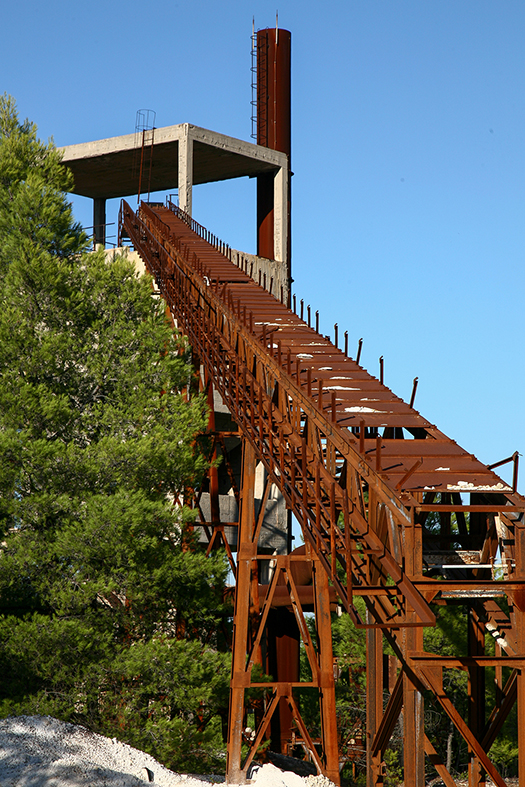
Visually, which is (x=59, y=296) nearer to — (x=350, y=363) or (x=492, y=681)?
(x=350, y=363)

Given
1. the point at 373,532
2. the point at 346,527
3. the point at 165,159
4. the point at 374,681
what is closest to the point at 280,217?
the point at 165,159

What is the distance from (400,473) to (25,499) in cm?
820

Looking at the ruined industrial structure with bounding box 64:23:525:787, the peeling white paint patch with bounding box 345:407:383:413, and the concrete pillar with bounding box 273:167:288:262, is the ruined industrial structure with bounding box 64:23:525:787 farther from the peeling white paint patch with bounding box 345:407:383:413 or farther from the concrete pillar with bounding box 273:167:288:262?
the concrete pillar with bounding box 273:167:288:262

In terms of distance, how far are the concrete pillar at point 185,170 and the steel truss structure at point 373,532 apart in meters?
11.1

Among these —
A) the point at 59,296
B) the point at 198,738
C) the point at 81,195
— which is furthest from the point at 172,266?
the point at 81,195

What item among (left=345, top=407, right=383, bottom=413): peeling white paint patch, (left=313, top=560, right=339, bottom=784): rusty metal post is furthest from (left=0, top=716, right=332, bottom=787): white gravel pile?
(left=345, top=407, right=383, bottom=413): peeling white paint patch

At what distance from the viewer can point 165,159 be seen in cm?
3184

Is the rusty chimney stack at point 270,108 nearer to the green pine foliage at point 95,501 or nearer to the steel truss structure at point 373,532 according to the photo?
the green pine foliage at point 95,501

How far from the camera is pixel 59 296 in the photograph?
18203 mm

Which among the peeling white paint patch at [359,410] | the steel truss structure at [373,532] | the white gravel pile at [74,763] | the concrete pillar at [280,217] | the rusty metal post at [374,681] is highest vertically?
the concrete pillar at [280,217]

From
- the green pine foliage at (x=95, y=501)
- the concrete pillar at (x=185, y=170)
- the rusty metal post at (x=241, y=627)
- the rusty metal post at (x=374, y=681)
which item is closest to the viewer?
the rusty metal post at (x=374, y=681)

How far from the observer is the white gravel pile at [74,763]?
1120 cm

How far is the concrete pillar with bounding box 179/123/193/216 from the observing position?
28.3m

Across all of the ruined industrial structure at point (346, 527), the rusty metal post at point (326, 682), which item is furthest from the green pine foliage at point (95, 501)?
the rusty metal post at point (326, 682)
